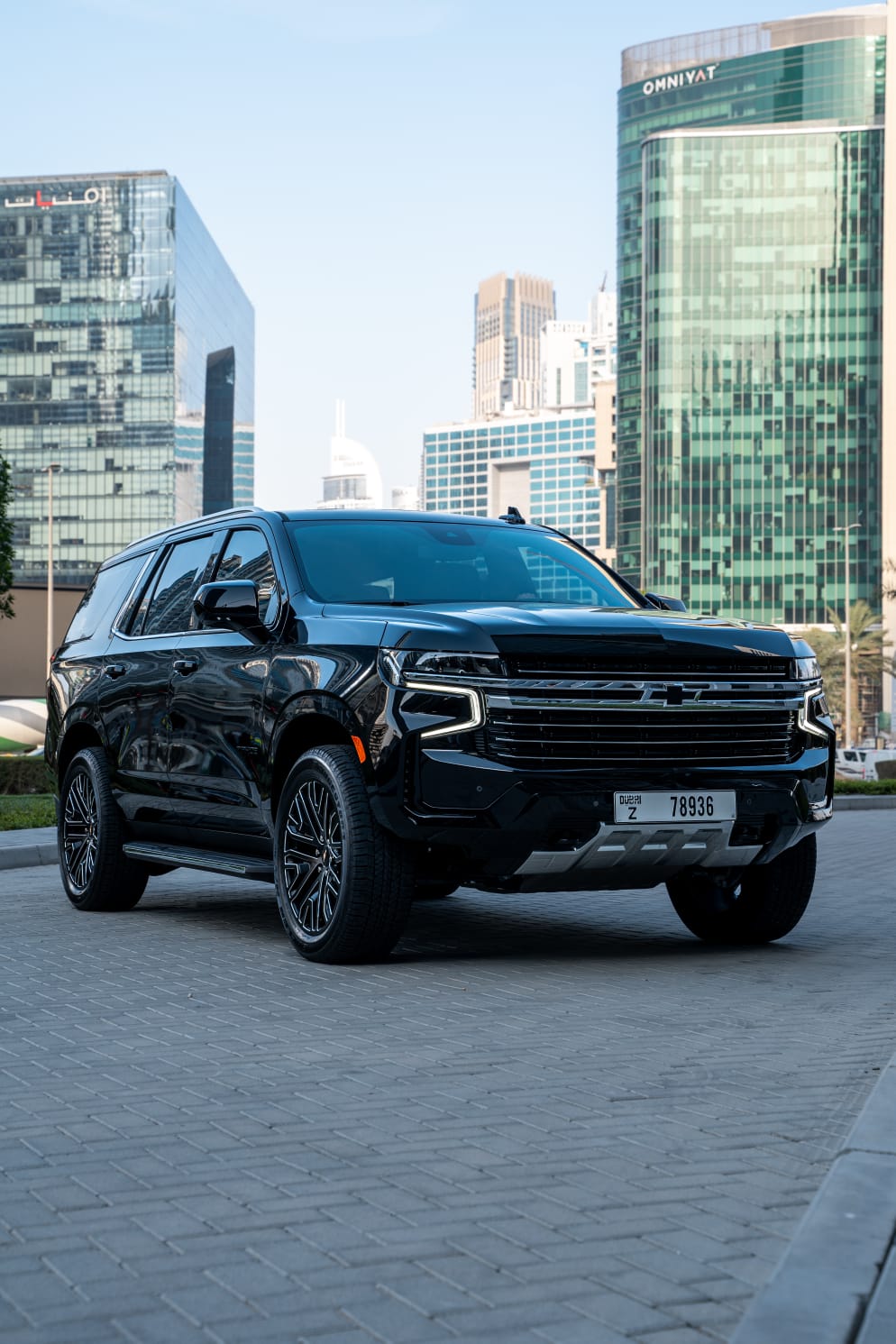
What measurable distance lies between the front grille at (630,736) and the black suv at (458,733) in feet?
0.04

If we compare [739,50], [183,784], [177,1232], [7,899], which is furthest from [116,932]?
[739,50]

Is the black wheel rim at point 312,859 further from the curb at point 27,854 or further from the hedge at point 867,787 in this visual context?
the hedge at point 867,787

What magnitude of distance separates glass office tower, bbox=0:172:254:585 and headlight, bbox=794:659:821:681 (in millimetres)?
140143

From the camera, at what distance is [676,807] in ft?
22.5

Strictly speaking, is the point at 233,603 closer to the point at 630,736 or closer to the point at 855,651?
the point at 630,736

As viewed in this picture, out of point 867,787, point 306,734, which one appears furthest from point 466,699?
point 867,787

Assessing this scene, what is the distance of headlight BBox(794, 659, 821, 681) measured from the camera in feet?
24.2

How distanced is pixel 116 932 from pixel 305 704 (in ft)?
6.97

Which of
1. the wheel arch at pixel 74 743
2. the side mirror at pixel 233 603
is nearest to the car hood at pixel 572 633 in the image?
the side mirror at pixel 233 603

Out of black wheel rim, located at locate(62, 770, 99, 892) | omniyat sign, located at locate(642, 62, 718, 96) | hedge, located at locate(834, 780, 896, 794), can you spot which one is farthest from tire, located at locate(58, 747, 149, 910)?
omniyat sign, located at locate(642, 62, 718, 96)

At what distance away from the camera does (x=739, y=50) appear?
16438 centimetres

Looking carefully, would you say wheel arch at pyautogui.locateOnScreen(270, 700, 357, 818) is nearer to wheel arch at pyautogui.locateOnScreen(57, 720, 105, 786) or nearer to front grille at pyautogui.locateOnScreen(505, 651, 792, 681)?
front grille at pyautogui.locateOnScreen(505, 651, 792, 681)

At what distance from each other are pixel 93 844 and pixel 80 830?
28cm

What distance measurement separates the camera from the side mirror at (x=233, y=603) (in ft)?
25.4
